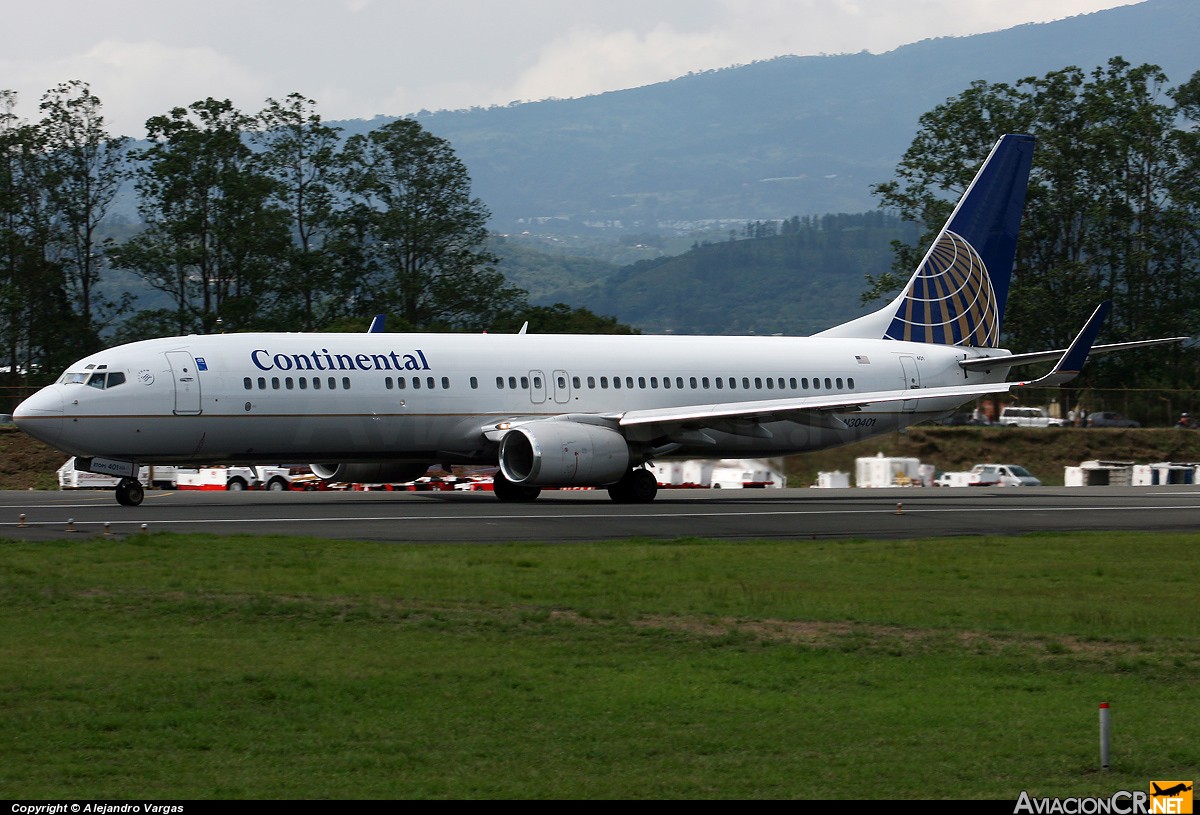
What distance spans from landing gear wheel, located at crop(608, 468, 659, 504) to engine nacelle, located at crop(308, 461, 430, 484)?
4984 millimetres

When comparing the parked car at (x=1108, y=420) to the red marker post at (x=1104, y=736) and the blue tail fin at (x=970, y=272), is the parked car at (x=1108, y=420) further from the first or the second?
the red marker post at (x=1104, y=736)

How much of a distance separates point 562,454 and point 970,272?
17.7 meters

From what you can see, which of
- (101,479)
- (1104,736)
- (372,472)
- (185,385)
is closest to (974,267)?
(372,472)

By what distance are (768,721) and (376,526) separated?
59.1ft

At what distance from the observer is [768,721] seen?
1200 cm

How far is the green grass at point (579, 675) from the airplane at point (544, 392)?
10.4 metres

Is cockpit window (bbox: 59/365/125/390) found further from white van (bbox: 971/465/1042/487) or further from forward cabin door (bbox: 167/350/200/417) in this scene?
white van (bbox: 971/465/1042/487)

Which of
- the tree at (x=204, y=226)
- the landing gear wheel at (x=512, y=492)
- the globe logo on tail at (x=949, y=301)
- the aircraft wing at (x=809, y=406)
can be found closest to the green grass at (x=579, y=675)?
the aircraft wing at (x=809, y=406)

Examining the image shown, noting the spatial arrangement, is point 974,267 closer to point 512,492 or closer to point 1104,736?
point 512,492

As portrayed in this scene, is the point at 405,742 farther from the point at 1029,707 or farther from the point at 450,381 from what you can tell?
the point at 450,381

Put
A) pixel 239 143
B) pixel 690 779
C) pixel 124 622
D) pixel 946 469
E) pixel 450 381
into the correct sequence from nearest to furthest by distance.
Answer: pixel 690 779 < pixel 124 622 < pixel 450 381 < pixel 946 469 < pixel 239 143

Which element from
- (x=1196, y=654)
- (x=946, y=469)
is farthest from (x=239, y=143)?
(x=1196, y=654)

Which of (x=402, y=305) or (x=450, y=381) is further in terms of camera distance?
(x=402, y=305)

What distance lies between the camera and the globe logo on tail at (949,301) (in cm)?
4572
